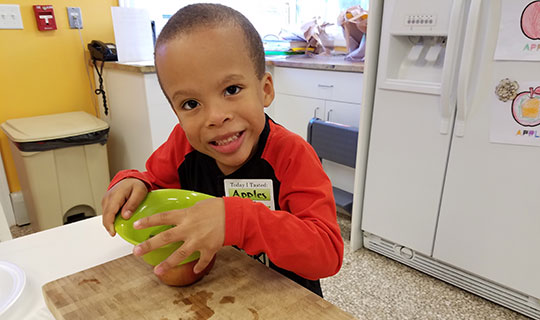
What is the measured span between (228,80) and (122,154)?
2.06m

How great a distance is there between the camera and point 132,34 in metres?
2.28

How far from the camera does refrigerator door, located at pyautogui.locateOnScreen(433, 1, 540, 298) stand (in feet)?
4.56

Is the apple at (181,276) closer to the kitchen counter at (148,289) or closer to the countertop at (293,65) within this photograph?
the kitchen counter at (148,289)

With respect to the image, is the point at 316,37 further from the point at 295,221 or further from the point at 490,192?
the point at 295,221

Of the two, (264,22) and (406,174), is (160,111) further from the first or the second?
(264,22)

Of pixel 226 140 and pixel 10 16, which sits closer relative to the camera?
pixel 226 140

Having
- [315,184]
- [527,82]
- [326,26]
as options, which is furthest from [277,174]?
[326,26]

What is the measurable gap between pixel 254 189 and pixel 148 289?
1.01ft

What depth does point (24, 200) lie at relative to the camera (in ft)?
7.41

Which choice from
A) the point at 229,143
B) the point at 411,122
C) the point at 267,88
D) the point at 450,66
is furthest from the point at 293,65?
the point at 229,143

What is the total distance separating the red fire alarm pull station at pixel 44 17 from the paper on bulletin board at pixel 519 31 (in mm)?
2243

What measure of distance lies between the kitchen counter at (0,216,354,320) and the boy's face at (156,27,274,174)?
202 mm

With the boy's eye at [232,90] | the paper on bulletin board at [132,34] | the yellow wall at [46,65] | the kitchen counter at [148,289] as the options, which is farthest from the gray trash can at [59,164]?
the boy's eye at [232,90]

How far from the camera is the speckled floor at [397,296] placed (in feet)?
5.22
